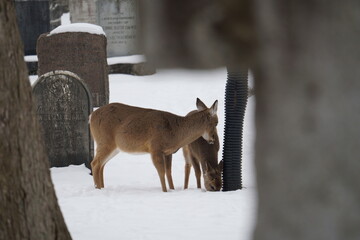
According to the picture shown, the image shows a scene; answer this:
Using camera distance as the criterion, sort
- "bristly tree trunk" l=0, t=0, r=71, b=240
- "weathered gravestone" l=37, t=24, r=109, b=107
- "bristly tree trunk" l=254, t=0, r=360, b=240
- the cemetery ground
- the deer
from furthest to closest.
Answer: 1. "weathered gravestone" l=37, t=24, r=109, b=107
2. the deer
3. the cemetery ground
4. "bristly tree trunk" l=0, t=0, r=71, b=240
5. "bristly tree trunk" l=254, t=0, r=360, b=240

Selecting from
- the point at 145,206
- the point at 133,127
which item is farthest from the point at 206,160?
the point at 145,206

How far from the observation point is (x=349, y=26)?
68.3 inches

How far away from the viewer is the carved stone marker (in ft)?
38.9

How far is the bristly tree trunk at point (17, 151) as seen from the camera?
4.38 meters

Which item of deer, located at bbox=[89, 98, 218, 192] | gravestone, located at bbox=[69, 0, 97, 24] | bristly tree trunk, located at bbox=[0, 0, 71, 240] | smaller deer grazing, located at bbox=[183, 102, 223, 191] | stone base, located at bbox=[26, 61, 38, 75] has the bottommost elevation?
stone base, located at bbox=[26, 61, 38, 75]

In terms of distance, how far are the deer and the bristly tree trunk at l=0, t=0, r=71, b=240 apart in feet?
16.7

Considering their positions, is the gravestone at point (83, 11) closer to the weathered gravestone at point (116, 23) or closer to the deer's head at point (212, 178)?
the weathered gravestone at point (116, 23)

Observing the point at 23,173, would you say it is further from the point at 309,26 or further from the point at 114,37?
the point at 114,37

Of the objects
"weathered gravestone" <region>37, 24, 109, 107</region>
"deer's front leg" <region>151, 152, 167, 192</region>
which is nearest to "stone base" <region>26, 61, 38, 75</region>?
"weathered gravestone" <region>37, 24, 109, 107</region>

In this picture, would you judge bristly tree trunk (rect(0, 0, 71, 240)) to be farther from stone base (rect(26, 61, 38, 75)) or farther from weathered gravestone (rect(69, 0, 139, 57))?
weathered gravestone (rect(69, 0, 139, 57))

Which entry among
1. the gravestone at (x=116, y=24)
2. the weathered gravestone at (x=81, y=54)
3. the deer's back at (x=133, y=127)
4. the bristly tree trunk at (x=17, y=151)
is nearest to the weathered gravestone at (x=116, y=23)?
the gravestone at (x=116, y=24)

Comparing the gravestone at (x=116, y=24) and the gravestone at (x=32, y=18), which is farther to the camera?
the gravestone at (x=32, y=18)

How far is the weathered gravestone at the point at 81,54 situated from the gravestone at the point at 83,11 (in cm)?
945

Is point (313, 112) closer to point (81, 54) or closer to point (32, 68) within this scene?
point (81, 54)
